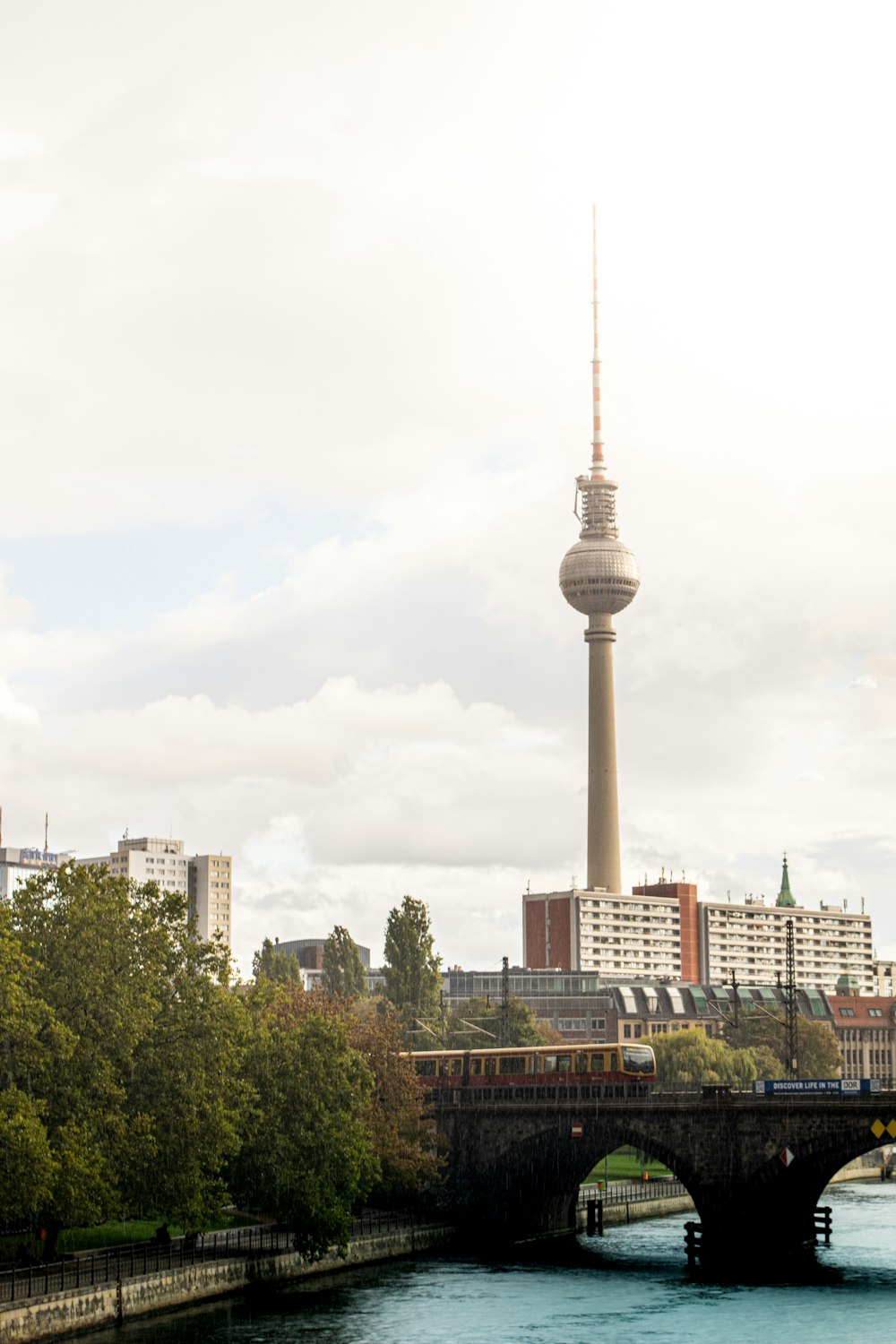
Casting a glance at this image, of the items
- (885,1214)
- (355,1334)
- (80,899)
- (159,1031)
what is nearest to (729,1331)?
(355,1334)

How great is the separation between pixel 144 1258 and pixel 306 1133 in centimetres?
1433

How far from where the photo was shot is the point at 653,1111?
118m

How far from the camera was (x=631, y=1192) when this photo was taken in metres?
146

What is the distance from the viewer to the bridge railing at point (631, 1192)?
141375 millimetres

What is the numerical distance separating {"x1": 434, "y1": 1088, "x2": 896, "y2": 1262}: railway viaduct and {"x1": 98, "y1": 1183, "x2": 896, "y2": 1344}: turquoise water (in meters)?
4.37

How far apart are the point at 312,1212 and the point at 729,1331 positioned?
1039 inches

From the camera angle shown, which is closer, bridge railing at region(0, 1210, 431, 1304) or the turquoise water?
bridge railing at region(0, 1210, 431, 1304)

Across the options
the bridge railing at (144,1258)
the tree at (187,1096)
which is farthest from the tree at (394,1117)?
the tree at (187,1096)

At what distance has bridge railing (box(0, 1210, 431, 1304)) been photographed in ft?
277

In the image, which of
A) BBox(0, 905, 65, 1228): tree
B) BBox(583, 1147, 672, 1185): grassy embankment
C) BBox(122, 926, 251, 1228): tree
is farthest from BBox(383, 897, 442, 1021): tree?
BBox(0, 905, 65, 1228): tree

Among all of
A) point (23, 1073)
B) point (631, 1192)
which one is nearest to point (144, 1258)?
point (23, 1073)

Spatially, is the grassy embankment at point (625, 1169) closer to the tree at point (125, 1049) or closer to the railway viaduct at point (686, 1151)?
the railway viaduct at point (686, 1151)

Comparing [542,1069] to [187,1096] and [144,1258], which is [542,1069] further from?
[144,1258]

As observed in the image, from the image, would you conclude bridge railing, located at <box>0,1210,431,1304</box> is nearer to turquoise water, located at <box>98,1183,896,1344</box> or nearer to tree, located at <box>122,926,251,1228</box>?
tree, located at <box>122,926,251,1228</box>
